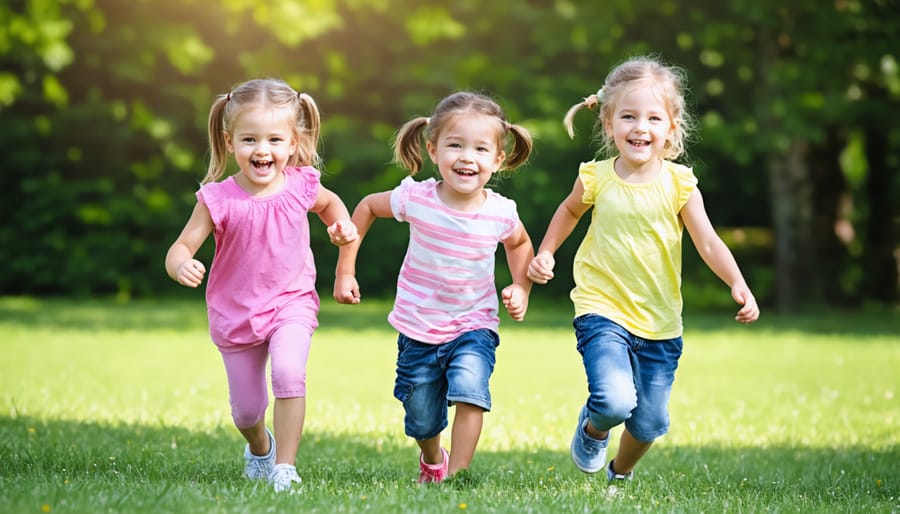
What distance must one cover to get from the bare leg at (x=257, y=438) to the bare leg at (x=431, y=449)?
0.81 meters

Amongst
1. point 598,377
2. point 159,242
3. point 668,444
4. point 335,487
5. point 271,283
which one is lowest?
point 159,242

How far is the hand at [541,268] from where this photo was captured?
556 centimetres

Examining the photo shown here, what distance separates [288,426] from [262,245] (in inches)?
35.2

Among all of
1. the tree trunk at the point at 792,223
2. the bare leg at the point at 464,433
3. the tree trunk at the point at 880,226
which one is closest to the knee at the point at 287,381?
the bare leg at the point at 464,433

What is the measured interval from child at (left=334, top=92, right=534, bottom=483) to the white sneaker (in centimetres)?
71

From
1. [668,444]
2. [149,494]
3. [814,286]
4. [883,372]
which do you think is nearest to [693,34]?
[814,286]

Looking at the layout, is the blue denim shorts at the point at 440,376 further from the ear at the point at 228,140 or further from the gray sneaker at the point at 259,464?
the ear at the point at 228,140

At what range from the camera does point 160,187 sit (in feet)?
89.8

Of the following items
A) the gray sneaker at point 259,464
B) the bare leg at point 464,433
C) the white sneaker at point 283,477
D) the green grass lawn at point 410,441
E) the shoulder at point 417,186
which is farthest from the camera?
the gray sneaker at point 259,464

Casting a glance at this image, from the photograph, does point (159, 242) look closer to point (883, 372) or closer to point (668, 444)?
point (883, 372)

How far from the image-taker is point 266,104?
578 cm

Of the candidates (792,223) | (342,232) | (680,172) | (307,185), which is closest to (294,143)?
(307,185)

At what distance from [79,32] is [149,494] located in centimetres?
2311

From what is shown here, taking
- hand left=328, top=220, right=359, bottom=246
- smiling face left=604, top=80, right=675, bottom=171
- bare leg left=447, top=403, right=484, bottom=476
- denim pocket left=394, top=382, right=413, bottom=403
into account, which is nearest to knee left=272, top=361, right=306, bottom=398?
denim pocket left=394, top=382, right=413, bottom=403
